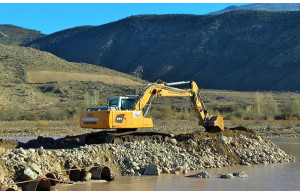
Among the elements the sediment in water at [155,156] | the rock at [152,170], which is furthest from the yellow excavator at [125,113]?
the rock at [152,170]

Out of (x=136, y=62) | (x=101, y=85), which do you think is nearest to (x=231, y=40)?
(x=136, y=62)

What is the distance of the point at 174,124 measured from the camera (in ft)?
148

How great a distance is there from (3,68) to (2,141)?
6167 cm

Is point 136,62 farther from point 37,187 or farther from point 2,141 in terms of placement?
point 37,187

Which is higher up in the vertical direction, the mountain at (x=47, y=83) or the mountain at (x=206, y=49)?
the mountain at (x=206, y=49)

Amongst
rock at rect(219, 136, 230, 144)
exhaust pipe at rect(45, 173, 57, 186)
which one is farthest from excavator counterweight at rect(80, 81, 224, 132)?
exhaust pipe at rect(45, 173, 57, 186)

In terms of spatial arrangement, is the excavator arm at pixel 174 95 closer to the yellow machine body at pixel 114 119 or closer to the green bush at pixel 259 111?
the yellow machine body at pixel 114 119

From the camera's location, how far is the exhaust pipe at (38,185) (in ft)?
43.2

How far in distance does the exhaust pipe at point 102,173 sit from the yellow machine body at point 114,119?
3.22 metres

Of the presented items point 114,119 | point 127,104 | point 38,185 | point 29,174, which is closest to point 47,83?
point 127,104

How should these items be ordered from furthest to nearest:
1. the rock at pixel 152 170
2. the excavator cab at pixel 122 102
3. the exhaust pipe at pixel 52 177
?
the excavator cab at pixel 122 102, the rock at pixel 152 170, the exhaust pipe at pixel 52 177

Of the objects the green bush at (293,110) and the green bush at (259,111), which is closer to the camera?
the green bush at (259,111)

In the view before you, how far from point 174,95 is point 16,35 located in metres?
175

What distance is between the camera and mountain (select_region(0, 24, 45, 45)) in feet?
579
